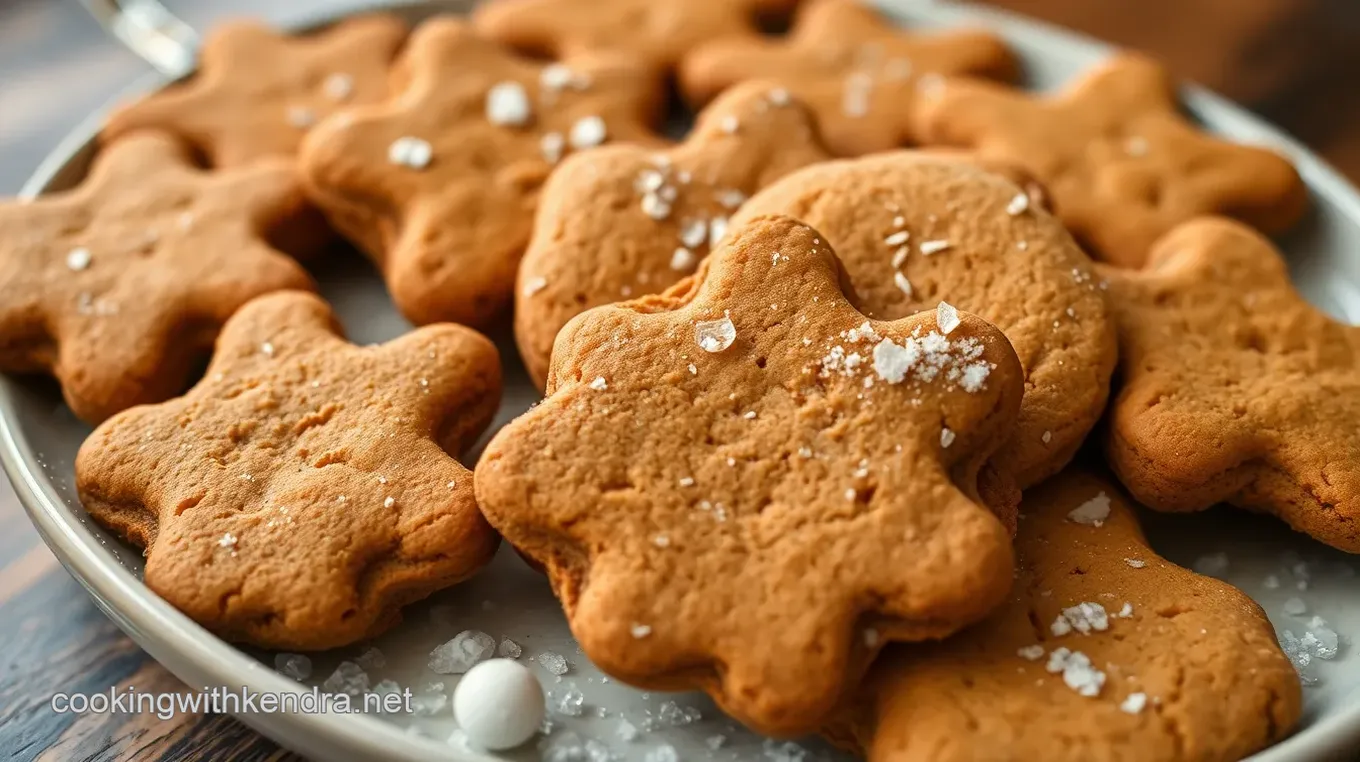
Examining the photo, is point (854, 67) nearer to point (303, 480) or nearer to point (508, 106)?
point (508, 106)

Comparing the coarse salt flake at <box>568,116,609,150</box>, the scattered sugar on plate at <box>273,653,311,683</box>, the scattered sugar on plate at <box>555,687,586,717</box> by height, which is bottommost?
the scattered sugar on plate at <box>555,687,586,717</box>

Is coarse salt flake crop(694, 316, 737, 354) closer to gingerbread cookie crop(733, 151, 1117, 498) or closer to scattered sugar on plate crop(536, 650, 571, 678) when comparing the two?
gingerbread cookie crop(733, 151, 1117, 498)

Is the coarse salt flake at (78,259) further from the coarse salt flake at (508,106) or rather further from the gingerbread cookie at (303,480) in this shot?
the coarse salt flake at (508,106)

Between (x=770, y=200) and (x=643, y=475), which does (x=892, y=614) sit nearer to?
(x=643, y=475)

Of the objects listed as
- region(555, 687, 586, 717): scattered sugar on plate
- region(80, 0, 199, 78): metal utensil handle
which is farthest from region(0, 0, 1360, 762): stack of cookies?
region(80, 0, 199, 78): metal utensil handle

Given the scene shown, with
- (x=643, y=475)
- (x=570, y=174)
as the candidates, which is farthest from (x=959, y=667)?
(x=570, y=174)

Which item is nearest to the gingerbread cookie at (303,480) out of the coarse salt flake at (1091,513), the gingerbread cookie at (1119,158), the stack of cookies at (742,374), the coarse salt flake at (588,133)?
the stack of cookies at (742,374)
